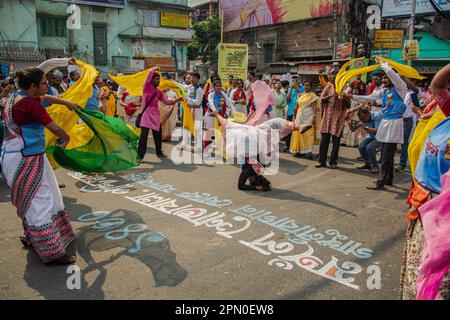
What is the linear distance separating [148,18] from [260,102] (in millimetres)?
26200

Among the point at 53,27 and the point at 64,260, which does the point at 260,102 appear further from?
the point at 53,27

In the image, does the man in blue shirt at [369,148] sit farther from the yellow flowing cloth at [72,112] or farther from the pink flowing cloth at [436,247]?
the pink flowing cloth at [436,247]

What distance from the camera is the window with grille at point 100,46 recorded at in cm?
2747

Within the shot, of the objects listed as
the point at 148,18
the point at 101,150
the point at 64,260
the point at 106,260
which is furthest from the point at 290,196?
the point at 148,18

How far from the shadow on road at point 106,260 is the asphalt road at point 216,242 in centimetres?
1

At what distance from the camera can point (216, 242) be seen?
159 inches

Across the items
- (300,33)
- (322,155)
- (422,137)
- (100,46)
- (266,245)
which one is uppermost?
(300,33)

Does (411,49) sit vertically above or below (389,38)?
below

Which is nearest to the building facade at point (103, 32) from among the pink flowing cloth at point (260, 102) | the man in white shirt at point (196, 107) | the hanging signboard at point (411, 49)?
the man in white shirt at point (196, 107)

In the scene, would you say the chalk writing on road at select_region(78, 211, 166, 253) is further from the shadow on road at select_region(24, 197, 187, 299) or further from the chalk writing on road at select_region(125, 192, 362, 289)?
the chalk writing on road at select_region(125, 192, 362, 289)

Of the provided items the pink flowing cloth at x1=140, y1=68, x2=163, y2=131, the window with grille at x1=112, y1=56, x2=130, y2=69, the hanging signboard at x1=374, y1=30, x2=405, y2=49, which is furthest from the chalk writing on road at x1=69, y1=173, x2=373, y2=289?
the window with grille at x1=112, y1=56, x2=130, y2=69

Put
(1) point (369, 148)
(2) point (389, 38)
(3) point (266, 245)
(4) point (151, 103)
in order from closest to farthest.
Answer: (3) point (266, 245)
(1) point (369, 148)
(4) point (151, 103)
(2) point (389, 38)

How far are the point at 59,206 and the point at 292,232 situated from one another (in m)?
2.50
